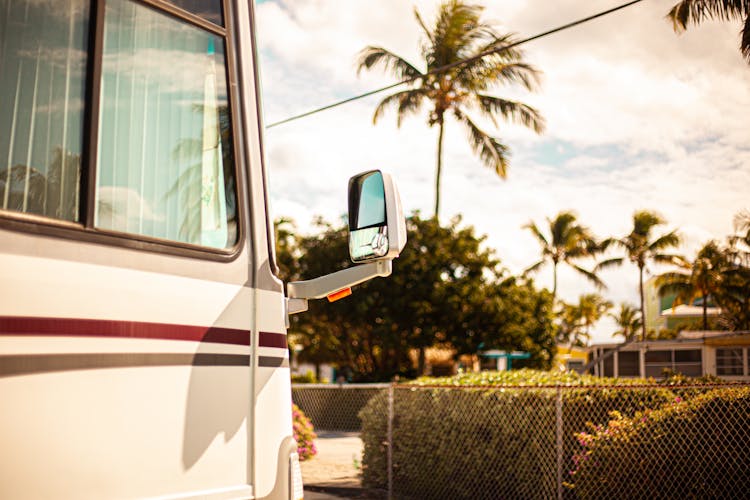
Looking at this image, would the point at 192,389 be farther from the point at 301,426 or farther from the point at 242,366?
the point at 301,426

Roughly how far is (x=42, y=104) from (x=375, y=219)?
1227mm

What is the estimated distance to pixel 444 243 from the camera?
2411 cm

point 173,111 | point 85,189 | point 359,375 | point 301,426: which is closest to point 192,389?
point 85,189

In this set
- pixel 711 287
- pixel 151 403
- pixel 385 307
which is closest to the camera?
pixel 151 403

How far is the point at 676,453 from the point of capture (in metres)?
7.25

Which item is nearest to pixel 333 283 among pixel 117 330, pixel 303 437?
pixel 117 330

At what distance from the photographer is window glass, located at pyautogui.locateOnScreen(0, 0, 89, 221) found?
224 cm

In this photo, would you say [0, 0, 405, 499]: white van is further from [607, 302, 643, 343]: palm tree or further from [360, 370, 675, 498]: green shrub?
[607, 302, 643, 343]: palm tree

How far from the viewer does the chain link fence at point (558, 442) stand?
712 cm

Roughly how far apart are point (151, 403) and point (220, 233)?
71cm

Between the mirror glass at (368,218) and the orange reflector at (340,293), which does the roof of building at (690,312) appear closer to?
the orange reflector at (340,293)

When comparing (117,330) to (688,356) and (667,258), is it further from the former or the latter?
(667,258)

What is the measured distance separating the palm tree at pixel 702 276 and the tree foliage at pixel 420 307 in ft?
60.2

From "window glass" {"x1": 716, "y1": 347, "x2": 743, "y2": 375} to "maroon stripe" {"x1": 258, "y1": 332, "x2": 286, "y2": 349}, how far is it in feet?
71.7
